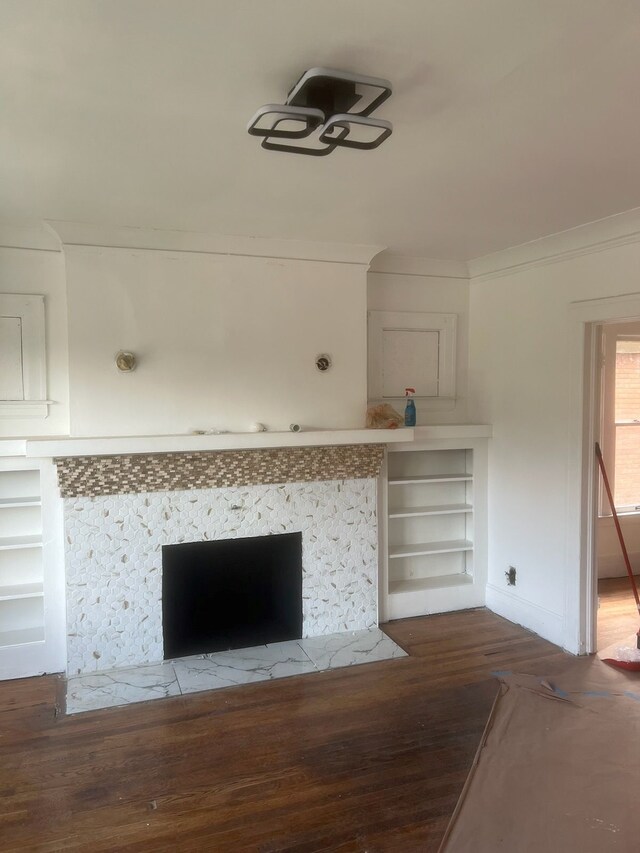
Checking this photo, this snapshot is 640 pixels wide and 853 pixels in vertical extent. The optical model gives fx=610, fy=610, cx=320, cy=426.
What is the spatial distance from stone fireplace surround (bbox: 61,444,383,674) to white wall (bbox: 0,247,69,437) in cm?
40

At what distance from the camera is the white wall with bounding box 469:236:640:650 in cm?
364

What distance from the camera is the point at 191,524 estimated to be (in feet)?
12.0

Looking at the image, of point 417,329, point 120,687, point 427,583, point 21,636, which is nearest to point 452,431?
point 417,329

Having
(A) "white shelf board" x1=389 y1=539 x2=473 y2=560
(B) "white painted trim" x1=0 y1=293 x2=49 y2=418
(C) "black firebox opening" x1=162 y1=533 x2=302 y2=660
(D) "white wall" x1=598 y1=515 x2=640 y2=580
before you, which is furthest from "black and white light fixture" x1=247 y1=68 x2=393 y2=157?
(D) "white wall" x1=598 y1=515 x2=640 y2=580

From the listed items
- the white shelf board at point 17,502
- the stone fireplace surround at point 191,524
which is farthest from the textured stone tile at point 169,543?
the white shelf board at point 17,502

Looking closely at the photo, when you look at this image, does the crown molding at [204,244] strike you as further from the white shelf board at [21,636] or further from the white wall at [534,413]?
the white shelf board at [21,636]

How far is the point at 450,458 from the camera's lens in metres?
4.64

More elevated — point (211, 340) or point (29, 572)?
point (211, 340)

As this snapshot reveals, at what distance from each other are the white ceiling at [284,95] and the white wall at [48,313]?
324 mm

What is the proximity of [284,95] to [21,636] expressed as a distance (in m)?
3.25

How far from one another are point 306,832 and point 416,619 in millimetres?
2192

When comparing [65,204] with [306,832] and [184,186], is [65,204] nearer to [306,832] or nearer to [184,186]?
[184,186]

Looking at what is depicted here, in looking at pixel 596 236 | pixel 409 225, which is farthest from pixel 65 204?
pixel 596 236

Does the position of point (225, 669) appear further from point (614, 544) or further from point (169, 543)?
point (614, 544)
